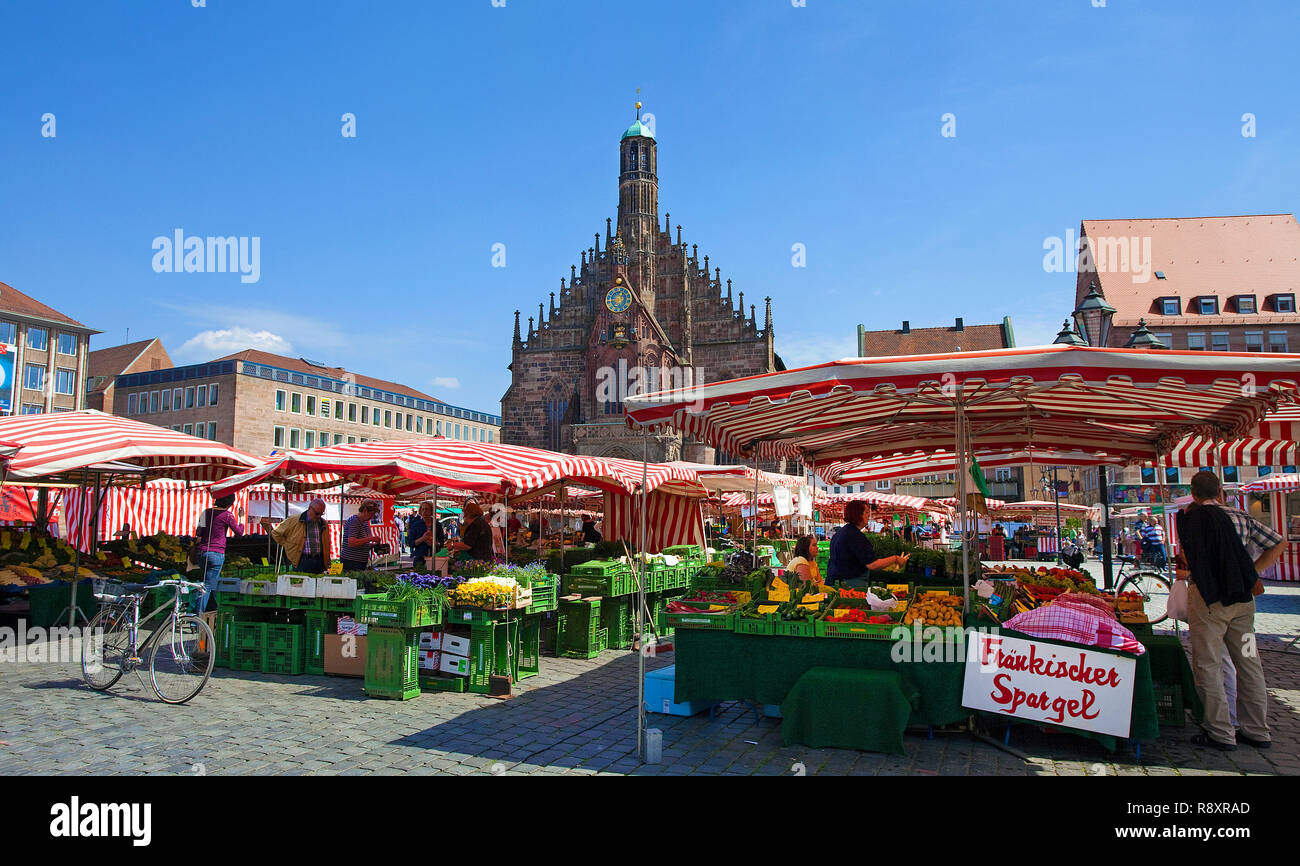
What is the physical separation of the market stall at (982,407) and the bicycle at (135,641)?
4438 millimetres

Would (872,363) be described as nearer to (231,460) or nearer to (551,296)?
(231,460)

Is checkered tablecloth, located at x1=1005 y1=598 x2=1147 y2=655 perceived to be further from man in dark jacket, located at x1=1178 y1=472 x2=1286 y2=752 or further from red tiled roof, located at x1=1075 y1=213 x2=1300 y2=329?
red tiled roof, located at x1=1075 y1=213 x2=1300 y2=329

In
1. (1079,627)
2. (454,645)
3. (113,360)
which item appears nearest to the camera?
(1079,627)

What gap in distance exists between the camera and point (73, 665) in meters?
8.55

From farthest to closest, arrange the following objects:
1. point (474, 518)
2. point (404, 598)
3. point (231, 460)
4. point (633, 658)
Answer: point (231, 460), point (474, 518), point (633, 658), point (404, 598)

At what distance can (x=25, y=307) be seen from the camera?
54.2m

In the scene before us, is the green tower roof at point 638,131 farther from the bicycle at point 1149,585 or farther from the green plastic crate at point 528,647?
the green plastic crate at point 528,647

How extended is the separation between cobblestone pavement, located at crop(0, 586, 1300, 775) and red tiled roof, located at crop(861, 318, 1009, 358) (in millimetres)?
54810

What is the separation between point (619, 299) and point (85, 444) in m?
38.0

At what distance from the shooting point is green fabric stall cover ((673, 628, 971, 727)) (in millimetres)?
5688

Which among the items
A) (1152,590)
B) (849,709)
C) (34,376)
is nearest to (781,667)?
(849,709)

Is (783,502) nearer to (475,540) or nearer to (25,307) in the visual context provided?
(475,540)
